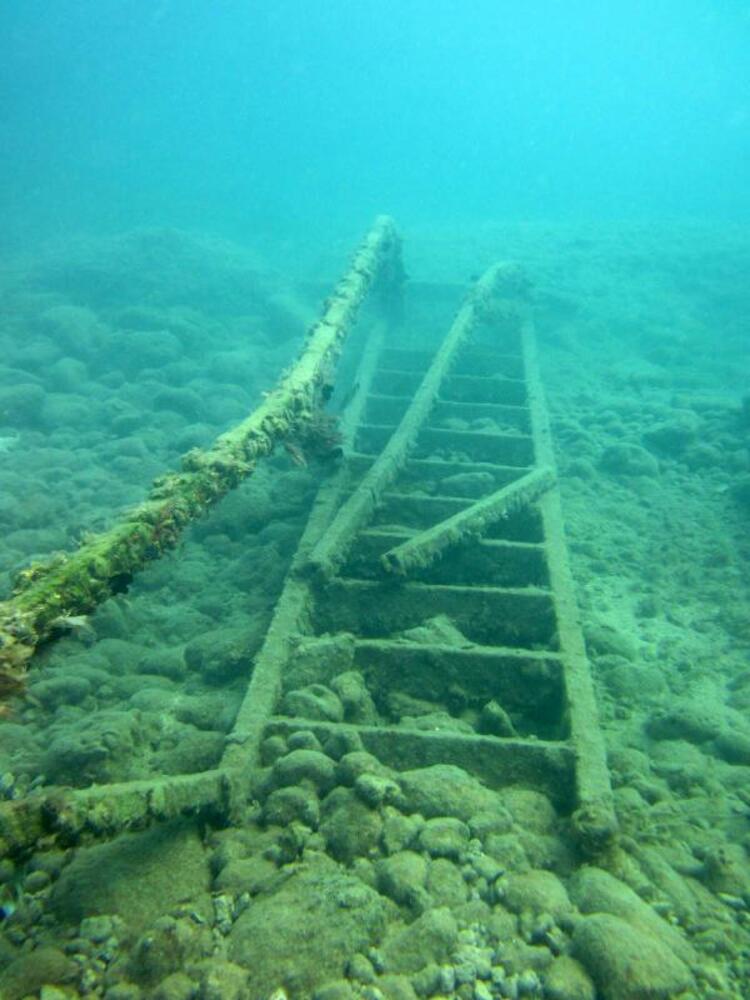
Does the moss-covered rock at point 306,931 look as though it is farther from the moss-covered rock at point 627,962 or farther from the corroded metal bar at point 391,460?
the corroded metal bar at point 391,460

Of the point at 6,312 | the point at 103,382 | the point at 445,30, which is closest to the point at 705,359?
the point at 103,382

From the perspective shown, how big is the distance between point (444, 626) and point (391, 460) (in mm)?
2111

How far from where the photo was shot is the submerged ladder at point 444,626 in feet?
11.5

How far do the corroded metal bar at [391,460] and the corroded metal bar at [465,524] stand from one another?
1.27ft

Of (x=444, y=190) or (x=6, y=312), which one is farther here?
(x=444, y=190)

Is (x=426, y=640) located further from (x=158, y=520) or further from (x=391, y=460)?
(x=391, y=460)

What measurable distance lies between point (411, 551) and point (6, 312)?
13410 millimetres

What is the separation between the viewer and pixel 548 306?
1382 centimetres

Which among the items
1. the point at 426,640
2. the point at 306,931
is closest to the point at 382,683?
the point at 426,640

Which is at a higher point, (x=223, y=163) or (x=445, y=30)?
(x=445, y=30)

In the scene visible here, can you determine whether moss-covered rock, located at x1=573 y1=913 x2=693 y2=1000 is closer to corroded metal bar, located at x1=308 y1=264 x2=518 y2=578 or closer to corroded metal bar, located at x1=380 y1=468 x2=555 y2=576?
corroded metal bar, located at x1=380 y1=468 x2=555 y2=576

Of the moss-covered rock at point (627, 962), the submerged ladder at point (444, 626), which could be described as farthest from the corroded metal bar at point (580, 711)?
the moss-covered rock at point (627, 962)

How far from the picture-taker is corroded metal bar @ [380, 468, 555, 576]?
4.70 metres

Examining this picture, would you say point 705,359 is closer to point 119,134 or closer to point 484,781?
point 484,781
